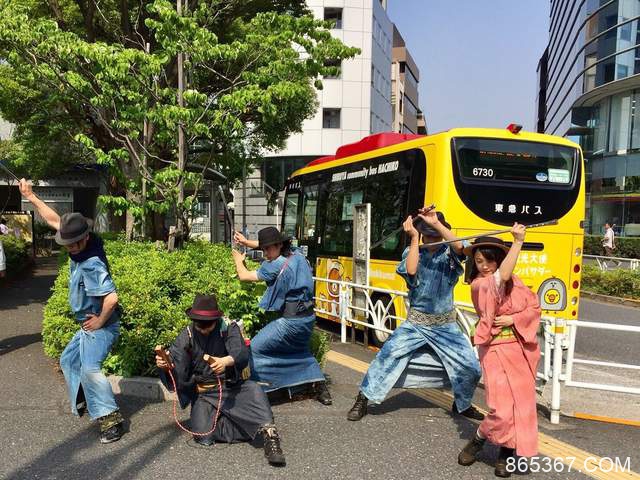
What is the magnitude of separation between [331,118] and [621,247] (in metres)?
17.7

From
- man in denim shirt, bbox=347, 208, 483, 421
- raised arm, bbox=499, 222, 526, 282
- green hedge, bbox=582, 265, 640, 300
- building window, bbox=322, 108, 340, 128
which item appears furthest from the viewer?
building window, bbox=322, 108, 340, 128

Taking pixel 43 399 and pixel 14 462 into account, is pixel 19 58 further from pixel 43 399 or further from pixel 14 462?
pixel 14 462

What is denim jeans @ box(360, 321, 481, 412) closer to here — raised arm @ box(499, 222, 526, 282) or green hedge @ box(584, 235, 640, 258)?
raised arm @ box(499, 222, 526, 282)

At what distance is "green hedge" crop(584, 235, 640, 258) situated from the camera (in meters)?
25.1

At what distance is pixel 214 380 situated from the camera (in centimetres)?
381

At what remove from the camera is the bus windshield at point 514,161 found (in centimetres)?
698

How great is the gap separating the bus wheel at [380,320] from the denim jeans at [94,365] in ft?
12.5

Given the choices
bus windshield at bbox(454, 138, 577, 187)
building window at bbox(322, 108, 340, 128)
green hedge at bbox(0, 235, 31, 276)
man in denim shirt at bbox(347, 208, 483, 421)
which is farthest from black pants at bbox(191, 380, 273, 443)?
building window at bbox(322, 108, 340, 128)

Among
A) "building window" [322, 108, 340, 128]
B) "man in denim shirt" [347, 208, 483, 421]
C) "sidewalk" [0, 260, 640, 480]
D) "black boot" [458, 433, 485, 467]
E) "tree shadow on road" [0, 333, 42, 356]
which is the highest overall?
"building window" [322, 108, 340, 128]

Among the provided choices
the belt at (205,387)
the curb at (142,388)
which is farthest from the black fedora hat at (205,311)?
the curb at (142,388)

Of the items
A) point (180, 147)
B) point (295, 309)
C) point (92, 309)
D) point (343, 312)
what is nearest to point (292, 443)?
point (295, 309)

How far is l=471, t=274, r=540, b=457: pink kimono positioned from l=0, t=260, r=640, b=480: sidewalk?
0.37 meters

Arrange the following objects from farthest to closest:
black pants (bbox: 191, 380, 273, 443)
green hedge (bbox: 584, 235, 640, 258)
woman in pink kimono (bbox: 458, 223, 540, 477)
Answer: green hedge (bbox: 584, 235, 640, 258), black pants (bbox: 191, 380, 273, 443), woman in pink kimono (bbox: 458, 223, 540, 477)

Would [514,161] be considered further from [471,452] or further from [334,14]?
[334,14]
